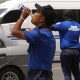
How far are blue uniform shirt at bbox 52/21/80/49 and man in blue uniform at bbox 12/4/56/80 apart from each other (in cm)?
288

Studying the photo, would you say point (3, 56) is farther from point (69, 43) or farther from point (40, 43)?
point (40, 43)

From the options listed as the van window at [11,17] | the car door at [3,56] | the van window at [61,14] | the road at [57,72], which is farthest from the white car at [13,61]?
the van window at [61,14]

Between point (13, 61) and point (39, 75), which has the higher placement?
point (39, 75)

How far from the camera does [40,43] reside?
4.71m

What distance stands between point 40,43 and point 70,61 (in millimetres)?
3333

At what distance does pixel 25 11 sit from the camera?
15.3 feet

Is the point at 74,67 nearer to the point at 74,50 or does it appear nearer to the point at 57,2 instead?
the point at 74,50

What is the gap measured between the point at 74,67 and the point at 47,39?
11.4 ft

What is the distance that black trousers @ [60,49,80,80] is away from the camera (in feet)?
25.9

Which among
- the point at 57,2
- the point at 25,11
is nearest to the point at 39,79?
the point at 25,11

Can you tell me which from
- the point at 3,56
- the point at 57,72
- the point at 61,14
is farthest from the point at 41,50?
the point at 61,14

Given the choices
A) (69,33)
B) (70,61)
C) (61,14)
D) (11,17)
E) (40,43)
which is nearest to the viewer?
(40,43)

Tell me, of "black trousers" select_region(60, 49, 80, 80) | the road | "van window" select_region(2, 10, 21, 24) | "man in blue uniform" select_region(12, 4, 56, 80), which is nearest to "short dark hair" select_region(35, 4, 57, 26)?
"man in blue uniform" select_region(12, 4, 56, 80)

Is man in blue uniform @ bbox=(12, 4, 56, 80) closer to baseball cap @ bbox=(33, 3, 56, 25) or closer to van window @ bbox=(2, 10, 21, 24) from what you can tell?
baseball cap @ bbox=(33, 3, 56, 25)
